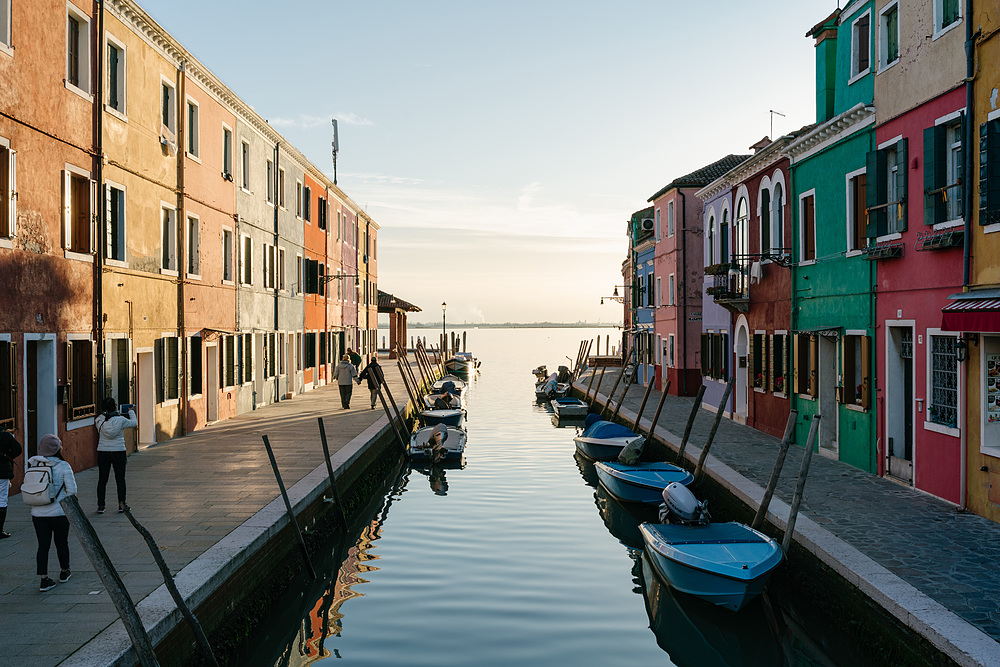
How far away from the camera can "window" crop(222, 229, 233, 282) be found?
21.8 metres

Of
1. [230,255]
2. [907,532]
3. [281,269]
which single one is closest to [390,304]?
[281,269]

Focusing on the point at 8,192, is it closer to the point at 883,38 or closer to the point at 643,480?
the point at 643,480

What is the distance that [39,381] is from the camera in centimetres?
1241

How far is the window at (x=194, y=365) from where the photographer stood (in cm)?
1873

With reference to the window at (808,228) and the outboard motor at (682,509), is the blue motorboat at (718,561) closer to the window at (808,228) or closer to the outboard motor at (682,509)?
the outboard motor at (682,509)

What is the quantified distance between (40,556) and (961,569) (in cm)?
896

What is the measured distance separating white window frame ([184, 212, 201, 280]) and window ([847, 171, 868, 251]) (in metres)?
13.9

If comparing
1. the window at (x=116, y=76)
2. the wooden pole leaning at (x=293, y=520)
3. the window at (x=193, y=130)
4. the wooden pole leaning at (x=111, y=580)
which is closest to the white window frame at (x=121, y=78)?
the window at (x=116, y=76)

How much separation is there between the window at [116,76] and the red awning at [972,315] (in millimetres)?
13884

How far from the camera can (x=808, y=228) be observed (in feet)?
55.5

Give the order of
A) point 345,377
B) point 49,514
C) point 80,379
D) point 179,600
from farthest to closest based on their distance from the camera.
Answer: point 345,377 → point 80,379 → point 49,514 → point 179,600

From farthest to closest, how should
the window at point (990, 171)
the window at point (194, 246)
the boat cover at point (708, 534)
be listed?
the window at point (194, 246), the window at point (990, 171), the boat cover at point (708, 534)

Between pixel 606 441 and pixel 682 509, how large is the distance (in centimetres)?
813

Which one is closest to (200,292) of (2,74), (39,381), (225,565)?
(39,381)
